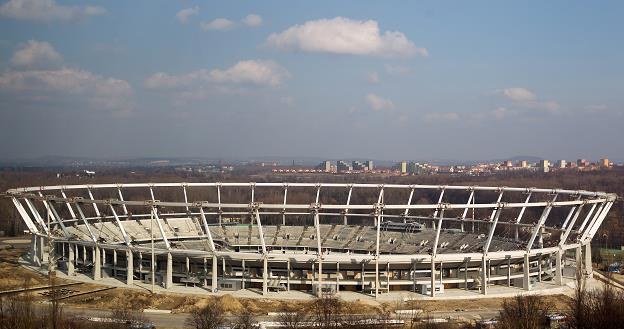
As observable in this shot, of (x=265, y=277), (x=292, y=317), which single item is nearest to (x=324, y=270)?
(x=265, y=277)

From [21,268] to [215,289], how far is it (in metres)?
23.4

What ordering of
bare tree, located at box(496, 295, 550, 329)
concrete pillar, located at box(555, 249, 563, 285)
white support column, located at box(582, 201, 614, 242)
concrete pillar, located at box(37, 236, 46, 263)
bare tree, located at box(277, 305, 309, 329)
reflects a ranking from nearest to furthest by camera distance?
bare tree, located at box(496, 295, 550, 329)
bare tree, located at box(277, 305, 309, 329)
concrete pillar, located at box(555, 249, 563, 285)
white support column, located at box(582, 201, 614, 242)
concrete pillar, located at box(37, 236, 46, 263)

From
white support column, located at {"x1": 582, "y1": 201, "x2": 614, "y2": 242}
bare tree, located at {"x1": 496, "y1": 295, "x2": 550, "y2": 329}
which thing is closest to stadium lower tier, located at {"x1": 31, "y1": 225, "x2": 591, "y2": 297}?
white support column, located at {"x1": 582, "y1": 201, "x2": 614, "y2": 242}

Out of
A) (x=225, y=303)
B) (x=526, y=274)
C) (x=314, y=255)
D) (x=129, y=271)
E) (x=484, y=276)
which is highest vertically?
(x=314, y=255)

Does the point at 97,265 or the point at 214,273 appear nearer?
the point at 214,273

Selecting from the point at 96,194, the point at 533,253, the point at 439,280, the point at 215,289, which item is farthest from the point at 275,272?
the point at 96,194

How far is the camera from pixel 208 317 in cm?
3712

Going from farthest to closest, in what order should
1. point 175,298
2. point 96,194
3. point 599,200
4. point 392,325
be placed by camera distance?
point 96,194 → point 599,200 → point 175,298 → point 392,325

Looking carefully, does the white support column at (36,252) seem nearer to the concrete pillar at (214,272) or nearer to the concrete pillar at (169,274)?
the concrete pillar at (169,274)

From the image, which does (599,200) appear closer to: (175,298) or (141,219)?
(175,298)

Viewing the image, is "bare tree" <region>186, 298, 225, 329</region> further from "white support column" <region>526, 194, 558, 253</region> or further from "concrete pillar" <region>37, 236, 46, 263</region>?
"white support column" <region>526, 194, 558, 253</region>

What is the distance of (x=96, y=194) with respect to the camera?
460ft

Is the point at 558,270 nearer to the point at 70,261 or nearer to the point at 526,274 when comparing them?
the point at 526,274

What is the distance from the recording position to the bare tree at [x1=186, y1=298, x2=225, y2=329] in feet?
120
